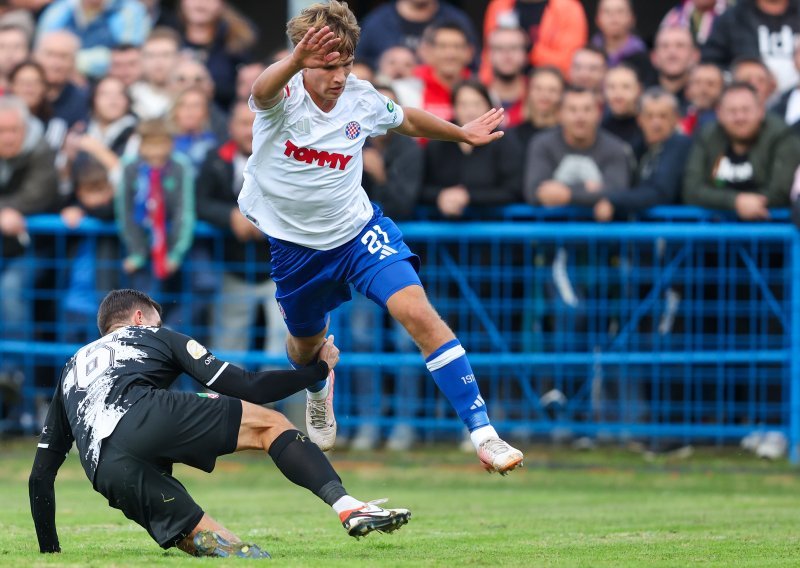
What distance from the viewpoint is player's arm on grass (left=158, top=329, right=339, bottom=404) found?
23.1 feet

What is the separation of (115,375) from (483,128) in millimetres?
2866

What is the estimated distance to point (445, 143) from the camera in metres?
12.9

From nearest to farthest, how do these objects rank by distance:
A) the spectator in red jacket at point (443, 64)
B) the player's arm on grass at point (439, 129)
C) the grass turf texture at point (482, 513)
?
the grass turf texture at point (482, 513) → the player's arm on grass at point (439, 129) → the spectator in red jacket at point (443, 64)

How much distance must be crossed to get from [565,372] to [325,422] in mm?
3881

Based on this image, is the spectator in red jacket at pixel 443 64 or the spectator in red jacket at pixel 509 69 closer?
the spectator in red jacket at pixel 443 64

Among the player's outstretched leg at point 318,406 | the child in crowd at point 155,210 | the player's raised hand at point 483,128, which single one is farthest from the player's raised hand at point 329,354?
the child in crowd at point 155,210

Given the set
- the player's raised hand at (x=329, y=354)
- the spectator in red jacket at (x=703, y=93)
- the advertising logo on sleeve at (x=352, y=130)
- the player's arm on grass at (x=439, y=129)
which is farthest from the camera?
the spectator in red jacket at (x=703, y=93)

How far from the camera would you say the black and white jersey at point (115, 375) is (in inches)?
275

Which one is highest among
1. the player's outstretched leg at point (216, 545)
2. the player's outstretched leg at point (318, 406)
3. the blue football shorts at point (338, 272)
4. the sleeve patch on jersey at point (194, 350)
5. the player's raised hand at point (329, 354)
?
the blue football shorts at point (338, 272)

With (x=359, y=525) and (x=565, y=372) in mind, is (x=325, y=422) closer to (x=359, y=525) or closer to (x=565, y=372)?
(x=359, y=525)

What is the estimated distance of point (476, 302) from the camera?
1252 centimetres

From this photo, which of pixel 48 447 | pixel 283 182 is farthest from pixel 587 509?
pixel 48 447

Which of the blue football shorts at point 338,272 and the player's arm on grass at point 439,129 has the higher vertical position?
the player's arm on grass at point 439,129

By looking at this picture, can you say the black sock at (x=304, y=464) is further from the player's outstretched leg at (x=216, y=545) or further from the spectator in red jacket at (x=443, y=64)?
the spectator in red jacket at (x=443, y=64)
